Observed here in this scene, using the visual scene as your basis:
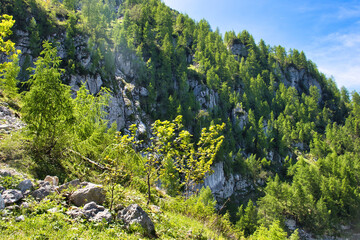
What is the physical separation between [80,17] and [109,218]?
212ft

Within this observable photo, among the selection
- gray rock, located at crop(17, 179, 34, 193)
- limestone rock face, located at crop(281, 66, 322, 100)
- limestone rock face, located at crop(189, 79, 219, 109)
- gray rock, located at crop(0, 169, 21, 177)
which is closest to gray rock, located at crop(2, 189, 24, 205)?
gray rock, located at crop(17, 179, 34, 193)

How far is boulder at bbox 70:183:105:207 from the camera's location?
17.4 feet

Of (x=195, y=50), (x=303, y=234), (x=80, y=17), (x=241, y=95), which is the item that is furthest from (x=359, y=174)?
(x=80, y=17)

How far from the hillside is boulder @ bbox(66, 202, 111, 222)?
960 millimetres

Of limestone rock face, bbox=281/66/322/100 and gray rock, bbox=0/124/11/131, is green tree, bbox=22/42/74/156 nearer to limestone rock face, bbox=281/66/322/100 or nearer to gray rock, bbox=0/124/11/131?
gray rock, bbox=0/124/11/131

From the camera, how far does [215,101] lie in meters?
78.2

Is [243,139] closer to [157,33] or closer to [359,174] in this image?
[359,174]

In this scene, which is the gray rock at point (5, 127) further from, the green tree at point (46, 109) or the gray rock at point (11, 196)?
the gray rock at point (11, 196)

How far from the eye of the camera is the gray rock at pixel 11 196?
4345mm

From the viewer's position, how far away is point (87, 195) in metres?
5.40

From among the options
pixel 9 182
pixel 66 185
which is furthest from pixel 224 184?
pixel 9 182

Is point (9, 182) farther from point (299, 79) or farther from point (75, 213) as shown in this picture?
point (299, 79)

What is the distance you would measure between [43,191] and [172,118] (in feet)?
168

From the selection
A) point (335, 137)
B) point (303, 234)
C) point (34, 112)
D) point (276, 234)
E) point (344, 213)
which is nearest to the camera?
point (34, 112)
